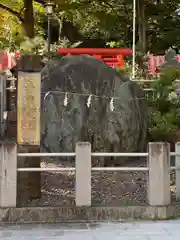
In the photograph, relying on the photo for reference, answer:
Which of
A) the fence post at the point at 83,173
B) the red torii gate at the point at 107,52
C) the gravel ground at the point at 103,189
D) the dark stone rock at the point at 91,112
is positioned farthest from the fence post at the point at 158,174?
the red torii gate at the point at 107,52

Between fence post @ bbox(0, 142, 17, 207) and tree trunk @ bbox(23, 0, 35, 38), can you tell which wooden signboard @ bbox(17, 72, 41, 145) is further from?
tree trunk @ bbox(23, 0, 35, 38)

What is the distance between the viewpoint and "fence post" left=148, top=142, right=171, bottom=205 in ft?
20.0

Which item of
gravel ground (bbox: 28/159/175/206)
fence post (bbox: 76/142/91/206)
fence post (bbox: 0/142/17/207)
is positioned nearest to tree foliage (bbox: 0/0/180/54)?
gravel ground (bbox: 28/159/175/206)

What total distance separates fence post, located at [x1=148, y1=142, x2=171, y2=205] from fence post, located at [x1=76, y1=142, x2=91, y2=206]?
87 centimetres

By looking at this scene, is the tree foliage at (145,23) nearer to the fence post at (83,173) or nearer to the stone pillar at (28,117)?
the stone pillar at (28,117)

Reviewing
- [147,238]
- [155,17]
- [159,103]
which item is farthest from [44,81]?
[155,17]

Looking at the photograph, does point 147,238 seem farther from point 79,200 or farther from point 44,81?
point 44,81

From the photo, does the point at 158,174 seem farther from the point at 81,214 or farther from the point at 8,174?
the point at 8,174

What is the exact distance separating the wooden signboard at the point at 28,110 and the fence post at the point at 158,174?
65.2 inches

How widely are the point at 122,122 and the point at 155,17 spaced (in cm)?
1973

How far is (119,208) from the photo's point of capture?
6004 millimetres

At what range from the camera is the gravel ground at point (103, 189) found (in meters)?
6.35

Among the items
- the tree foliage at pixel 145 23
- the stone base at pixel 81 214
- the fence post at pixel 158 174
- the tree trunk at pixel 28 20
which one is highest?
the tree foliage at pixel 145 23

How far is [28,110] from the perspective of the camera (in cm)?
624
